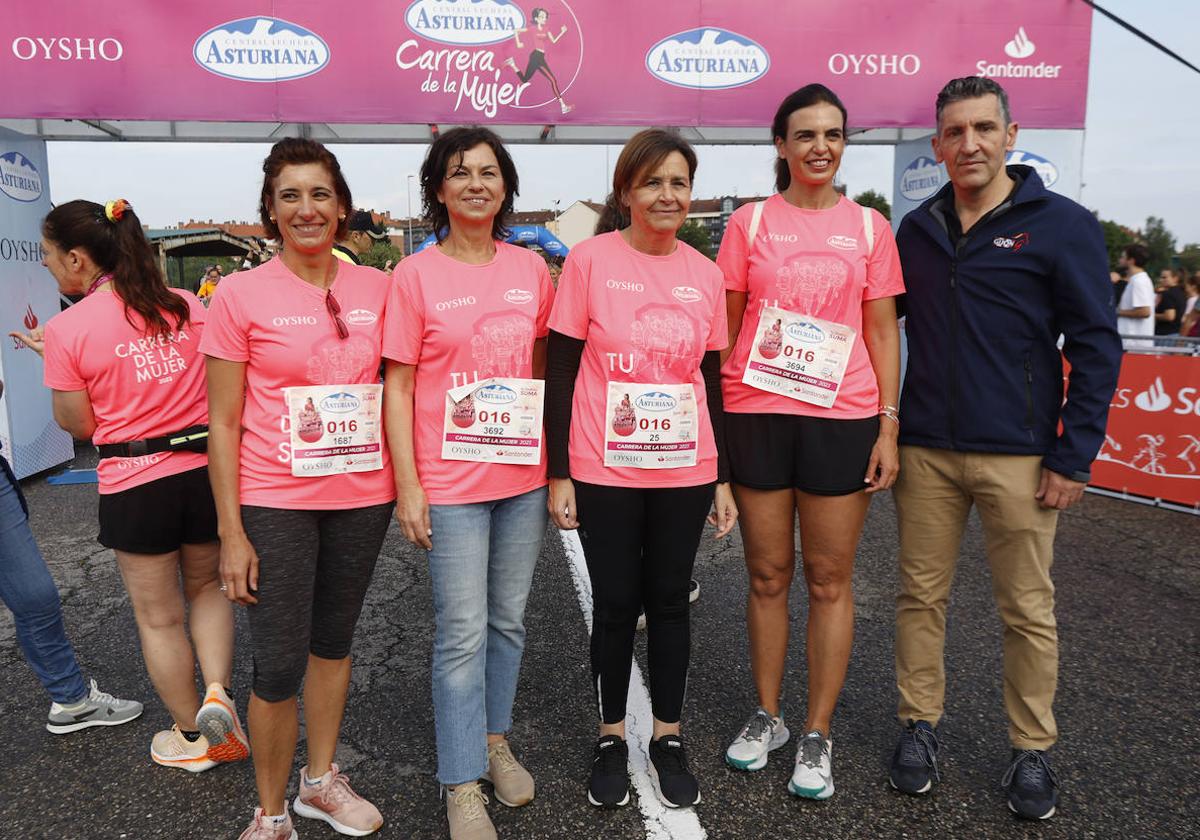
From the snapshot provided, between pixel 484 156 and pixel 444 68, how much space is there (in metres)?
4.94

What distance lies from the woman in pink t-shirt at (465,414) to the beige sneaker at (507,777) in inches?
6.0

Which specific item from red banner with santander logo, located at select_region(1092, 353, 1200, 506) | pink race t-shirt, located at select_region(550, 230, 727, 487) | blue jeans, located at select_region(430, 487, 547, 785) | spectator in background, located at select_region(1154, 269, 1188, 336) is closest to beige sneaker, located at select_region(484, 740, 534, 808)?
blue jeans, located at select_region(430, 487, 547, 785)

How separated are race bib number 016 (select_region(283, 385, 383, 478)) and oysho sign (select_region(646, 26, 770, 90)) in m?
5.61

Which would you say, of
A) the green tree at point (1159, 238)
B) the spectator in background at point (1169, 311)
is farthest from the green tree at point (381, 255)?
the green tree at point (1159, 238)

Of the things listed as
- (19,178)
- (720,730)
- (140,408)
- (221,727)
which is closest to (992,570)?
(720,730)

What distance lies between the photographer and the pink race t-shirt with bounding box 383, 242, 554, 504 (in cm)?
212

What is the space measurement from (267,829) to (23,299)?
6.66 metres

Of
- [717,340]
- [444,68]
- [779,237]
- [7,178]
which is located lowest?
[717,340]

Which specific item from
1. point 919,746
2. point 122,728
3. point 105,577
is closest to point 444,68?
point 105,577

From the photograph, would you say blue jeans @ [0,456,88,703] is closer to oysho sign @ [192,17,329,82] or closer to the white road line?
the white road line

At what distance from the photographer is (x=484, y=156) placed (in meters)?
2.18

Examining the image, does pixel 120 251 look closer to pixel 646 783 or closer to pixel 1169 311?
pixel 646 783

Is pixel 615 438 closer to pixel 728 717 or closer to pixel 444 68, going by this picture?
pixel 728 717

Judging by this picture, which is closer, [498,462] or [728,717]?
[498,462]
